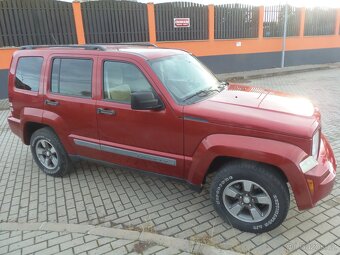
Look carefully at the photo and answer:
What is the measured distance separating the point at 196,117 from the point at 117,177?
1.95m

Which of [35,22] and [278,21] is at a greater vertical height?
[35,22]

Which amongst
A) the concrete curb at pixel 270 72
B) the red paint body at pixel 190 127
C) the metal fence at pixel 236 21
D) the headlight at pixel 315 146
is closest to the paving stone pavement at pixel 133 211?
the red paint body at pixel 190 127

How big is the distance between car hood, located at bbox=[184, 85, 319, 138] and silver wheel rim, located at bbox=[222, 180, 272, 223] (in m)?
0.62

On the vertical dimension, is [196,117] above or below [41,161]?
above

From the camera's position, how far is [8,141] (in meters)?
6.25

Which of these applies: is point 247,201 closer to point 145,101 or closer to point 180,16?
point 145,101

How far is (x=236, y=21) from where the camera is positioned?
1374 centimetres

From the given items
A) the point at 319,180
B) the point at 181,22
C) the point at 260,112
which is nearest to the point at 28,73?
the point at 260,112

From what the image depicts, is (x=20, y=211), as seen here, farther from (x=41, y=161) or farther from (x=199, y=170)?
(x=199, y=170)

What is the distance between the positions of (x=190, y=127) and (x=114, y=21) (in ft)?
31.4

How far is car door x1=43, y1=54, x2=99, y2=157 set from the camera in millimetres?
3750

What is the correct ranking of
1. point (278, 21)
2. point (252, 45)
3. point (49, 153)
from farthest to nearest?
1. point (278, 21)
2. point (252, 45)
3. point (49, 153)

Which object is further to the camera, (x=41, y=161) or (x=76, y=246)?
(x=41, y=161)

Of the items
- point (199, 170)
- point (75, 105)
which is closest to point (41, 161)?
point (75, 105)
